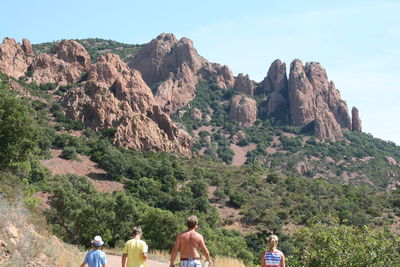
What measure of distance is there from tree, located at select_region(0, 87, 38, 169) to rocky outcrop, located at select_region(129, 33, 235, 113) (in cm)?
11505

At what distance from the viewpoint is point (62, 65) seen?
288ft

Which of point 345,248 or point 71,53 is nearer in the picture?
point 345,248

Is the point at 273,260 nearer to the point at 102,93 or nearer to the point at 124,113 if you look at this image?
the point at 124,113

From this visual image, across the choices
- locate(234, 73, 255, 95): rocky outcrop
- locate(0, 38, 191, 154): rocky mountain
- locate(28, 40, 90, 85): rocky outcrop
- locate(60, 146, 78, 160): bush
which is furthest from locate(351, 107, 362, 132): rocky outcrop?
locate(60, 146, 78, 160): bush

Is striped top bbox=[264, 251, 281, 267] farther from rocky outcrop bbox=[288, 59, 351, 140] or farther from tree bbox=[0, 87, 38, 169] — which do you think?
rocky outcrop bbox=[288, 59, 351, 140]

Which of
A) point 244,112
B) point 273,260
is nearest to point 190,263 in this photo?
point 273,260

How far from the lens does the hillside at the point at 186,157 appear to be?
103ft

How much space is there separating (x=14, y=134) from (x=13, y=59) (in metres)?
66.2

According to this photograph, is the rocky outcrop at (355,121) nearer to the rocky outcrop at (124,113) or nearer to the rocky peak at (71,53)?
the rocky outcrop at (124,113)

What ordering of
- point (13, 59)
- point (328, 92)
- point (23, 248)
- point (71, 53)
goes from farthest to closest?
point (328, 92)
point (71, 53)
point (13, 59)
point (23, 248)

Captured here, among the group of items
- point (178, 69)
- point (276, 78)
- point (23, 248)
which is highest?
point (178, 69)

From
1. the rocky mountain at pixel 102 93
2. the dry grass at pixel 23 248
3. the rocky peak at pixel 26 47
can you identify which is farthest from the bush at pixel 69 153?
the dry grass at pixel 23 248

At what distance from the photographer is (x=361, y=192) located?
68812mm

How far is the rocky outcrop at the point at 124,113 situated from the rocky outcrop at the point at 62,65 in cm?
752
